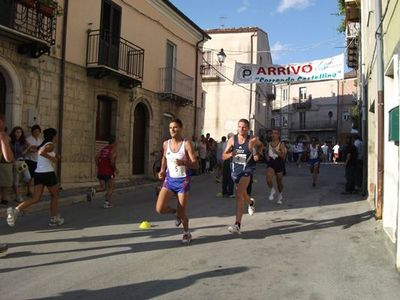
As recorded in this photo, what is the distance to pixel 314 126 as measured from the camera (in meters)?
64.8

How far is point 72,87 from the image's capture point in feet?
46.7

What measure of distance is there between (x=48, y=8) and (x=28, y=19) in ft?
1.91

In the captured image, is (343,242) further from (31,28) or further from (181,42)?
(181,42)

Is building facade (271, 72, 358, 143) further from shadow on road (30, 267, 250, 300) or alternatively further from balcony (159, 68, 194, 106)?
shadow on road (30, 267, 250, 300)

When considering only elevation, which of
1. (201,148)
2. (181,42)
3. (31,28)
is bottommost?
(201,148)

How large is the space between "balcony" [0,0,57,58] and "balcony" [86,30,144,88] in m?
2.26

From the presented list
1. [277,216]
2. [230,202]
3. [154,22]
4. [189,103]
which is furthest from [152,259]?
[189,103]

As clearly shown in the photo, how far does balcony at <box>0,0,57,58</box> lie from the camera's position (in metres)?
11.0

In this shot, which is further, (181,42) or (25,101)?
(181,42)

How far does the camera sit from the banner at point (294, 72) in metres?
16.9

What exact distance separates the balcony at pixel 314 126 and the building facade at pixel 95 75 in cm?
4456

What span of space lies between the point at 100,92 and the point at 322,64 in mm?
7779

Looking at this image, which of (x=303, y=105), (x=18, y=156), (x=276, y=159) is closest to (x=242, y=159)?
(x=276, y=159)

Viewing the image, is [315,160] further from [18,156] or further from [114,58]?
[18,156]
